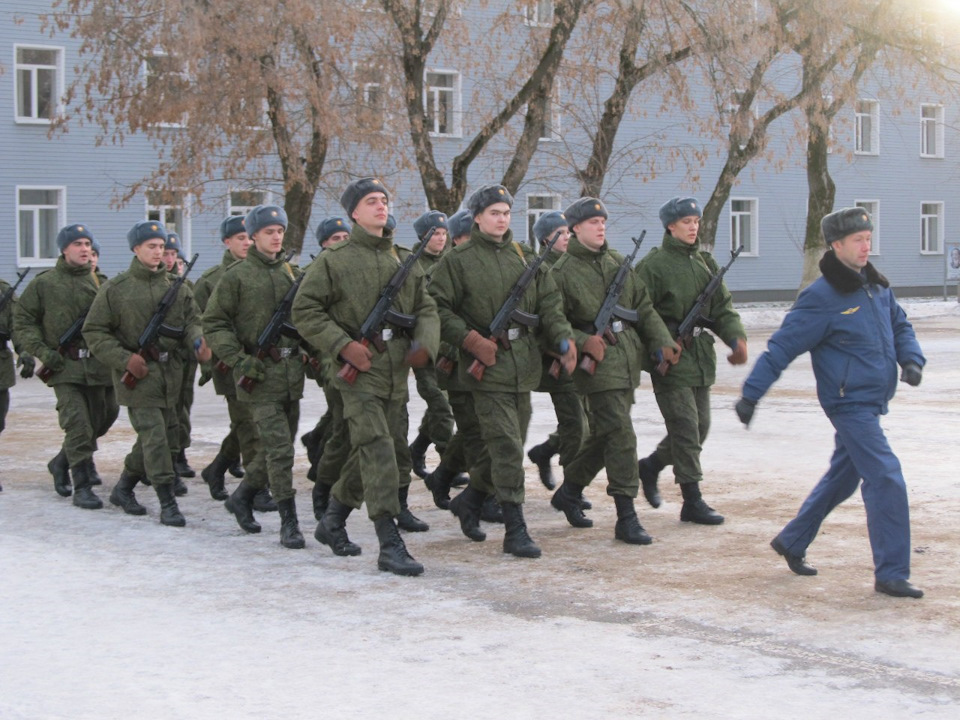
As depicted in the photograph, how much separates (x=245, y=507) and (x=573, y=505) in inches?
72.3

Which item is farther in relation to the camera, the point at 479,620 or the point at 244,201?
the point at 244,201

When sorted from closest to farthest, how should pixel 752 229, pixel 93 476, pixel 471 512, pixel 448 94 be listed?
pixel 471 512
pixel 93 476
pixel 448 94
pixel 752 229

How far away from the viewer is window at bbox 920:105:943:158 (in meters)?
46.1

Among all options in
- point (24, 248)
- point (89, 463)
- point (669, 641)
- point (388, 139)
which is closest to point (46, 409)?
point (89, 463)

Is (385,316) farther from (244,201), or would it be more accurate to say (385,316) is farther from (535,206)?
(535,206)

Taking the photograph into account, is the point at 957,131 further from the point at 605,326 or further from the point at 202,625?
the point at 202,625

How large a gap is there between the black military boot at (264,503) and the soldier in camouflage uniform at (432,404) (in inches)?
42.7

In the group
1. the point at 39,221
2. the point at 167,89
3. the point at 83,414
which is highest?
the point at 167,89

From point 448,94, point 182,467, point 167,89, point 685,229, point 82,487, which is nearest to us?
point 685,229

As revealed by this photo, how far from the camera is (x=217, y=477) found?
9914mm

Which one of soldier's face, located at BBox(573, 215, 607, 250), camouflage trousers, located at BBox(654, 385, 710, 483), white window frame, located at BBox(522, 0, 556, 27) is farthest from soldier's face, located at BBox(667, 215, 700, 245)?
white window frame, located at BBox(522, 0, 556, 27)

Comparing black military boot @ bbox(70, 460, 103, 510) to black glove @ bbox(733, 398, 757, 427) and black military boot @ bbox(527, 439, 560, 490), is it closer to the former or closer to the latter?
black military boot @ bbox(527, 439, 560, 490)

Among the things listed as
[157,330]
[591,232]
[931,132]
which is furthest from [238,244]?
[931,132]

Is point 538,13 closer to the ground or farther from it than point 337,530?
farther from it
